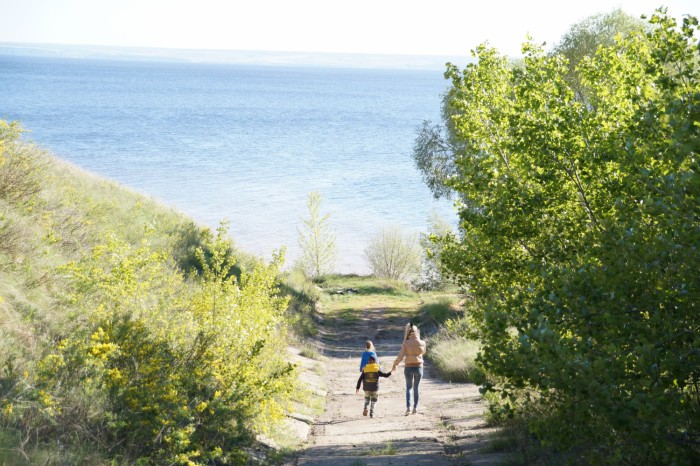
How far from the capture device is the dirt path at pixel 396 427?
10.3m

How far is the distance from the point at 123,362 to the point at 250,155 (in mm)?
78380

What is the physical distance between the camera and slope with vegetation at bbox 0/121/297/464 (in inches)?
309

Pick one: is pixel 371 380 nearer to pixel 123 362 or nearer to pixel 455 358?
pixel 455 358

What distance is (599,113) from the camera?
31.3 feet

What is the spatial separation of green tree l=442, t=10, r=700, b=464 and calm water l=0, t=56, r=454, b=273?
19.4 meters

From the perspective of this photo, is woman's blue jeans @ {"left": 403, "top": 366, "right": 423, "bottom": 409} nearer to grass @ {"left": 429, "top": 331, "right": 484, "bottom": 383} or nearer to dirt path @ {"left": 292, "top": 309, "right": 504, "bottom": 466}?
dirt path @ {"left": 292, "top": 309, "right": 504, "bottom": 466}

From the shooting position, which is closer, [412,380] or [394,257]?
[412,380]

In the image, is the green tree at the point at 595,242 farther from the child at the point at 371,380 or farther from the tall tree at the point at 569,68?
the tall tree at the point at 569,68

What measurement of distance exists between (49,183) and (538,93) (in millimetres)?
11943

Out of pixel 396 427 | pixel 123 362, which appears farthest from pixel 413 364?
pixel 123 362

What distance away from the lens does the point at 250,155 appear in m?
86.4

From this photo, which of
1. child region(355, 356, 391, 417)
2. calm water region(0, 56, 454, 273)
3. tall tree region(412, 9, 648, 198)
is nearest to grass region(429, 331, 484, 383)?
child region(355, 356, 391, 417)

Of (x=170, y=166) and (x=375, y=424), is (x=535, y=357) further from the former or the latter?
(x=170, y=166)

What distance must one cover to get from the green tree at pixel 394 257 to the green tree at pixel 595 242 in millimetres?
33969
